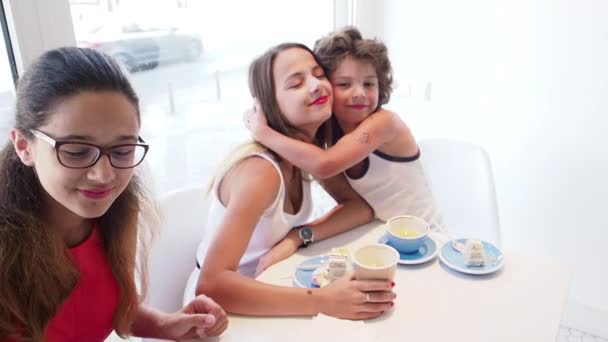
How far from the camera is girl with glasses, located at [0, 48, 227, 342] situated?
0.73 m

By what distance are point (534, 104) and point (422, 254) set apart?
113 centimetres

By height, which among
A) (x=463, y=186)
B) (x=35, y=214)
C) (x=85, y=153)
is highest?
(x=85, y=153)

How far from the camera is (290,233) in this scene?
126 centimetres

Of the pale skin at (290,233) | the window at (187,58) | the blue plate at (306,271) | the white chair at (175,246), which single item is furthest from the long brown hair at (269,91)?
the window at (187,58)

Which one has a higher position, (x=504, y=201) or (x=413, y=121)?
(x=413, y=121)

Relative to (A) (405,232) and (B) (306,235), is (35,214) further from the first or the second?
(A) (405,232)

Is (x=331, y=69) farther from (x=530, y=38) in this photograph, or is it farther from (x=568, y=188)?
(x=568, y=188)

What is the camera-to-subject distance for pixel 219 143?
6.59ft

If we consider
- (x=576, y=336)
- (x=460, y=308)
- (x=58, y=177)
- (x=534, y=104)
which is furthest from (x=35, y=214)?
(x=576, y=336)

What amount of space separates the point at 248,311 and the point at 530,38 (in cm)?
159

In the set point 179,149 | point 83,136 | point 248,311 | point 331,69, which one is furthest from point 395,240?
point 179,149

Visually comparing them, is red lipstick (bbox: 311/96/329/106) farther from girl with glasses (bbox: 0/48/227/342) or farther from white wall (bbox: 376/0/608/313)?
white wall (bbox: 376/0/608/313)

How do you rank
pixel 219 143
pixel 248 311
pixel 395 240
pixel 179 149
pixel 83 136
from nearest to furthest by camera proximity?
1. pixel 83 136
2. pixel 248 311
3. pixel 395 240
4. pixel 179 149
5. pixel 219 143

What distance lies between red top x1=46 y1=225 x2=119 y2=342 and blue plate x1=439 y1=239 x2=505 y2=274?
713 mm
